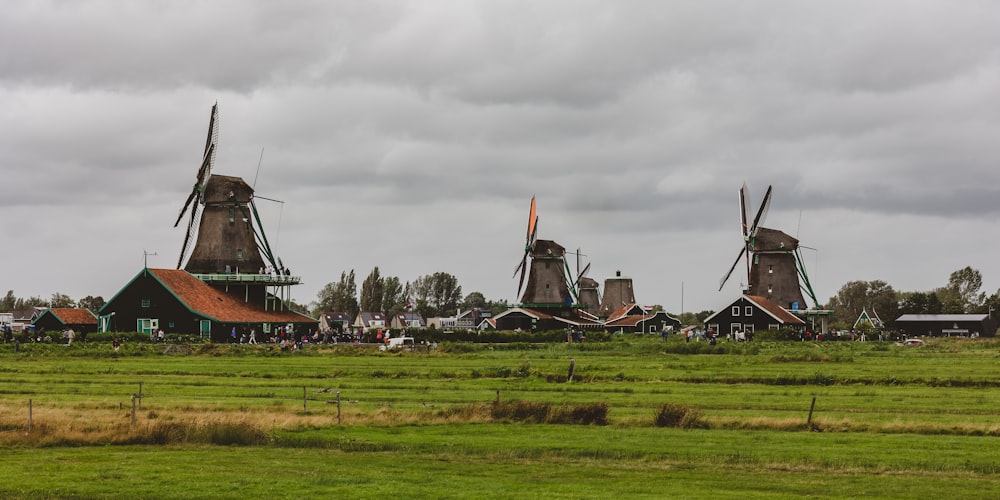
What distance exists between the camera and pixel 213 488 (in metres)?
22.7

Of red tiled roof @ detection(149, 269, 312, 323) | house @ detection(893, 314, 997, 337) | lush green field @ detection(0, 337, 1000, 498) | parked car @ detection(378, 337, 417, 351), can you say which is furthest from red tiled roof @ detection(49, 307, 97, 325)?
house @ detection(893, 314, 997, 337)

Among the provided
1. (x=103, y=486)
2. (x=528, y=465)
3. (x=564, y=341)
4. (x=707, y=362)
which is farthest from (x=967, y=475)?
(x=564, y=341)

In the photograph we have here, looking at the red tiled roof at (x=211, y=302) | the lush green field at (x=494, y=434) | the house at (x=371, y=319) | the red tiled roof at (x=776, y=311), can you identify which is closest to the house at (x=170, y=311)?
the red tiled roof at (x=211, y=302)

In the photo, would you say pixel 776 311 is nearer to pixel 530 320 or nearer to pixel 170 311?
pixel 530 320

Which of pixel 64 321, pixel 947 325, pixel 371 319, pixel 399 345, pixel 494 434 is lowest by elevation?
pixel 494 434

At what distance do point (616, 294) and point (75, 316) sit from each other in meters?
79.4

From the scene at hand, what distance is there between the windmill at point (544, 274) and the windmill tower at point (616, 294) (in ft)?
97.6

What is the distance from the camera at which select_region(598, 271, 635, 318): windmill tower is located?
6216 inches

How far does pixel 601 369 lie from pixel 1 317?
14935cm

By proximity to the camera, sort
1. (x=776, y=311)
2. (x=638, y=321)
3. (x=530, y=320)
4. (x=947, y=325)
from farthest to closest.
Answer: (x=947, y=325)
(x=638, y=321)
(x=530, y=320)
(x=776, y=311)

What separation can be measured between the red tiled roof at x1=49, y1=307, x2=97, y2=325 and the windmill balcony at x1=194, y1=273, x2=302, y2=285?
32.9ft

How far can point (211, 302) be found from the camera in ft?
303

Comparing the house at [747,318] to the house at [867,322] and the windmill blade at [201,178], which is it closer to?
the house at [867,322]

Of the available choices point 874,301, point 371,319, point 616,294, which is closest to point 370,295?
point 371,319
